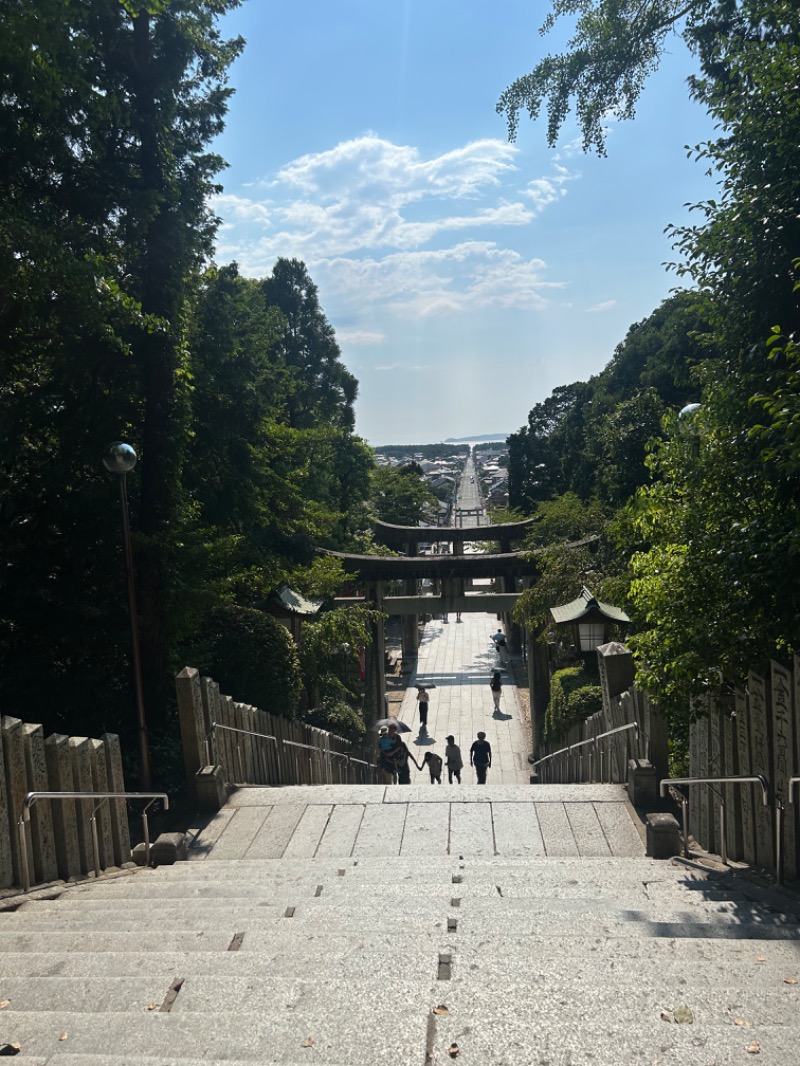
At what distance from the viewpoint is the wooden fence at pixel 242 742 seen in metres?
9.40

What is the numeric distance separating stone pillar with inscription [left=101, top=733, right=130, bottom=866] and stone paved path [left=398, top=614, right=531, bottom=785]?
918 cm

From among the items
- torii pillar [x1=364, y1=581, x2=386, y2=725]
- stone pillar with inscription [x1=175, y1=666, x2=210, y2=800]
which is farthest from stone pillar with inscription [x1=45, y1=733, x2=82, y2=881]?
torii pillar [x1=364, y1=581, x2=386, y2=725]

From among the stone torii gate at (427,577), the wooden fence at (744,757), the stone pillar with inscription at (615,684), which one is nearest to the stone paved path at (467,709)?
the stone torii gate at (427,577)

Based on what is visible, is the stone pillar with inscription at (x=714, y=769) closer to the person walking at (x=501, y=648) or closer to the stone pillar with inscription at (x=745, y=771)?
the stone pillar with inscription at (x=745, y=771)

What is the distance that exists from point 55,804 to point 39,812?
0.20 m

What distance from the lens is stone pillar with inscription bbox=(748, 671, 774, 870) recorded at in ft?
19.9

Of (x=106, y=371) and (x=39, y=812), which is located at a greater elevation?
(x=106, y=371)

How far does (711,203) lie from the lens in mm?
7062

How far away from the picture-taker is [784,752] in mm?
5770

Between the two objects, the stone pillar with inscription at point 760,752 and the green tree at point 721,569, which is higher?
the green tree at point 721,569

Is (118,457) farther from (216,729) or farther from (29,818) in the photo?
(29,818)

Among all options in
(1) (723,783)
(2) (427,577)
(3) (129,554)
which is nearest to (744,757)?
(1) (723,783)

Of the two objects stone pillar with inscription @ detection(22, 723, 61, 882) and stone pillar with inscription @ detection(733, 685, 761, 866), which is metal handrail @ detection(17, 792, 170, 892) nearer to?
stone pillar with inscription @ detection(22, 723, 61, 882)

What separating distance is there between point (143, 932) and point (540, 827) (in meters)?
4.55
